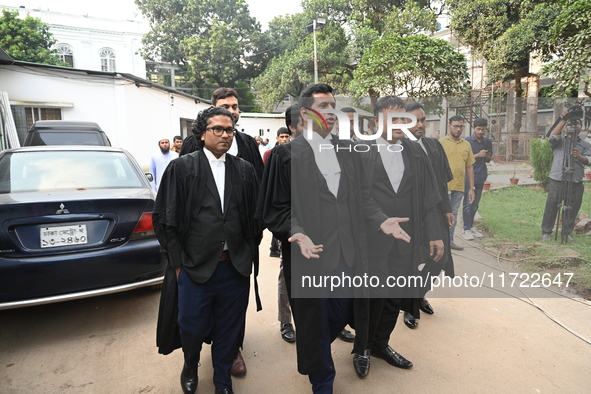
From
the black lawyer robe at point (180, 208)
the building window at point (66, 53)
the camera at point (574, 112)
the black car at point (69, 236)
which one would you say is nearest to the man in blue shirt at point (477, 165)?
the camera at point (574, 112)

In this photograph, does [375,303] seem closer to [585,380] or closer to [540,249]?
[585,380]

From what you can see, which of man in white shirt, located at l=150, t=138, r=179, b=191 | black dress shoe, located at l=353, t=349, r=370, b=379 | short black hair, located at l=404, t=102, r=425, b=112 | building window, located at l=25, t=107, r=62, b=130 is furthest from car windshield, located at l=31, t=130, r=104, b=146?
black dress shoe, located at l=353, t=349, r=370, b=379

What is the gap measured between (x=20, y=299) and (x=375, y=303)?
259 centimetres

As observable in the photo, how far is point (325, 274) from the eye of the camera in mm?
2396

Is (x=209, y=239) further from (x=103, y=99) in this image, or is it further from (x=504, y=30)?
(x=103, y=99)

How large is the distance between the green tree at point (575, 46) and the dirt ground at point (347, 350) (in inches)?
101

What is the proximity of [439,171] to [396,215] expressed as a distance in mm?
650

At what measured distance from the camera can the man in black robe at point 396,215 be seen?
2666mm

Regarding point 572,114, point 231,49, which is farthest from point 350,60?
point 572,114

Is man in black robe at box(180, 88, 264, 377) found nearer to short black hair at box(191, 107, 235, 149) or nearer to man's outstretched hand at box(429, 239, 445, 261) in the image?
short black hair at box(191, 107, 235, 149)

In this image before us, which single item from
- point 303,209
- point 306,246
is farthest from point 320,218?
point 306,246

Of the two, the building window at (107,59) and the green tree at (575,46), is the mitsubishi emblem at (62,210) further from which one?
the building window at (107,59)

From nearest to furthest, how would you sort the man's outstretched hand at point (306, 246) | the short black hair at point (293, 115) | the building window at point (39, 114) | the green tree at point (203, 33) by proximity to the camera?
1. the man's outstretched hand at point (306, 246)
2. the short black hair at point (293, 115)
3. the building window at point (39, 114)
4. the green tree at point (203, 33)

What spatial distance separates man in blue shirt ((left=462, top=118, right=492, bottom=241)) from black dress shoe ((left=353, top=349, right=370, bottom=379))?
144 centimetres
